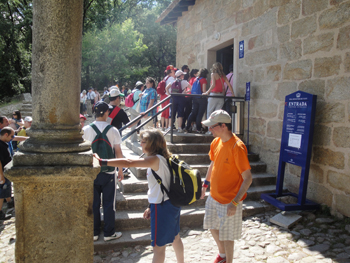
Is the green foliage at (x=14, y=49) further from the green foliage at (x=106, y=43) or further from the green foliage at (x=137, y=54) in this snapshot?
the green foliage at (x=137, y=54)

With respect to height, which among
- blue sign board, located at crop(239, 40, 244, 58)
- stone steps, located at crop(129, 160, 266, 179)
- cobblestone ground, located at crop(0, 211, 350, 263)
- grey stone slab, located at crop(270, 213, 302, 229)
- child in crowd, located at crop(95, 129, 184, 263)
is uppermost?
blue sign board, located at crop(239, 40, 244, 58)

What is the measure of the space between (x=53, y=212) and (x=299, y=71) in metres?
4.30

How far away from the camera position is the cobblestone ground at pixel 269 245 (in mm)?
3338

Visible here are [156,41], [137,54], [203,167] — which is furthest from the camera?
[156,41]

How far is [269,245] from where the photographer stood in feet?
11.8

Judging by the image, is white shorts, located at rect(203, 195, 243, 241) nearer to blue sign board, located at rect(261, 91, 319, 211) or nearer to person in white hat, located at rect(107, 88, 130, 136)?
blue sign board, located at rect(261, 91, 319, 211)

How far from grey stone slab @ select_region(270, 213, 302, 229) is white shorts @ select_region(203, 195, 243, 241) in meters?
1.45

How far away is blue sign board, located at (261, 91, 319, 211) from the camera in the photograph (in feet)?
14.0

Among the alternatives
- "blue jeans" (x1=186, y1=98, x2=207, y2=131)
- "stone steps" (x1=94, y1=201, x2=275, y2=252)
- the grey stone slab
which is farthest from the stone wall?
"stone steps" (x1=94, y1=201, x2=275, y2=252)

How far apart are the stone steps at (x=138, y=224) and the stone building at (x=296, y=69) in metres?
1.00

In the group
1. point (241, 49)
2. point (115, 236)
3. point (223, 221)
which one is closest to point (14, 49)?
point (241, 49)

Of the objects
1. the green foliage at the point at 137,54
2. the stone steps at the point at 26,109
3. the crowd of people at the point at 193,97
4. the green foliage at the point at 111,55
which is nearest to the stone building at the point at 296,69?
the crowd of people at the point at 193,97

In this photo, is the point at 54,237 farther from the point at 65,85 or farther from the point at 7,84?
the point at 7,84

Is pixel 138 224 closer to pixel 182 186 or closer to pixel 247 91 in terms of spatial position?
pixel 182 186
